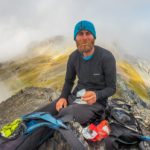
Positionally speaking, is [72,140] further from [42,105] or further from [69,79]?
[42,105]

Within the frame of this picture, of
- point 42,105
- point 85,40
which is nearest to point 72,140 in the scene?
point 85,40

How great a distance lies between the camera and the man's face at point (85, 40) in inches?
427

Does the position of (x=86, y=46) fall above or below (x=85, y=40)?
below

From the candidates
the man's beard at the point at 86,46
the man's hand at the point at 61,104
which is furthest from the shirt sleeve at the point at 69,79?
the man's beard at the point at 86,46

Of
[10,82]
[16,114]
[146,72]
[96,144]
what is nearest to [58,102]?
[96,144]

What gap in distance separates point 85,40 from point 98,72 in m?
0.97

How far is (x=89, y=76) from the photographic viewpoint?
36.4 ft

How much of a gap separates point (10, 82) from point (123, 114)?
6511 inches

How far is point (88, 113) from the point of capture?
34.1ft

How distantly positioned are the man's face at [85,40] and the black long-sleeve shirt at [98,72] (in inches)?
11.0

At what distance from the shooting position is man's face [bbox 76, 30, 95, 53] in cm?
1084

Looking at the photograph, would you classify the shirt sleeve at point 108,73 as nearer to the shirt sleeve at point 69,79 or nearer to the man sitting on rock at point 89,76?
the man sitting on rock at point 89,76

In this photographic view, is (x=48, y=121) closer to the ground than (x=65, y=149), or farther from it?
farther from it

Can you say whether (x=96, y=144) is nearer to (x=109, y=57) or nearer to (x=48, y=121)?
(x=48, y=121)
